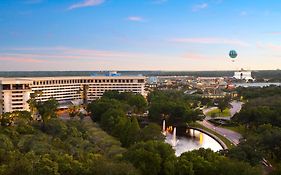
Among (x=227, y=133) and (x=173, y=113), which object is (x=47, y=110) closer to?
(x=173, y=113)

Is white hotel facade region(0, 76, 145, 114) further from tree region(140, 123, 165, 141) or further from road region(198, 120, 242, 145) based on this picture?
tree region(140, 123, 165, 141)

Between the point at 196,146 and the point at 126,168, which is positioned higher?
the point at 126,168

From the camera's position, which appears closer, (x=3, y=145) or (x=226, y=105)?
(x=3, y=145)

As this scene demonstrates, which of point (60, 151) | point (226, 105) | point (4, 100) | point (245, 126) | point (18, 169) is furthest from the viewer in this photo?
Answer: point (226, 105)

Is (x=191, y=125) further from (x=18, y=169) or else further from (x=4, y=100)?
(x=18, y=169)

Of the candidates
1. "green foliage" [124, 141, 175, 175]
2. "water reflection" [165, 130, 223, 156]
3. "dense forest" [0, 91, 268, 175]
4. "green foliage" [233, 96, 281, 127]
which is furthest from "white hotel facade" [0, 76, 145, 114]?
"green foliage" [124, 141, 175, 175]

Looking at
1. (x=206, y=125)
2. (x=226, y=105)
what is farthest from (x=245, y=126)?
(x=226, y=105)

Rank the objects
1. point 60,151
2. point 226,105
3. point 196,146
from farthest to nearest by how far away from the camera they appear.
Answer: point 226,105 < point 196,146 < point 60,151
